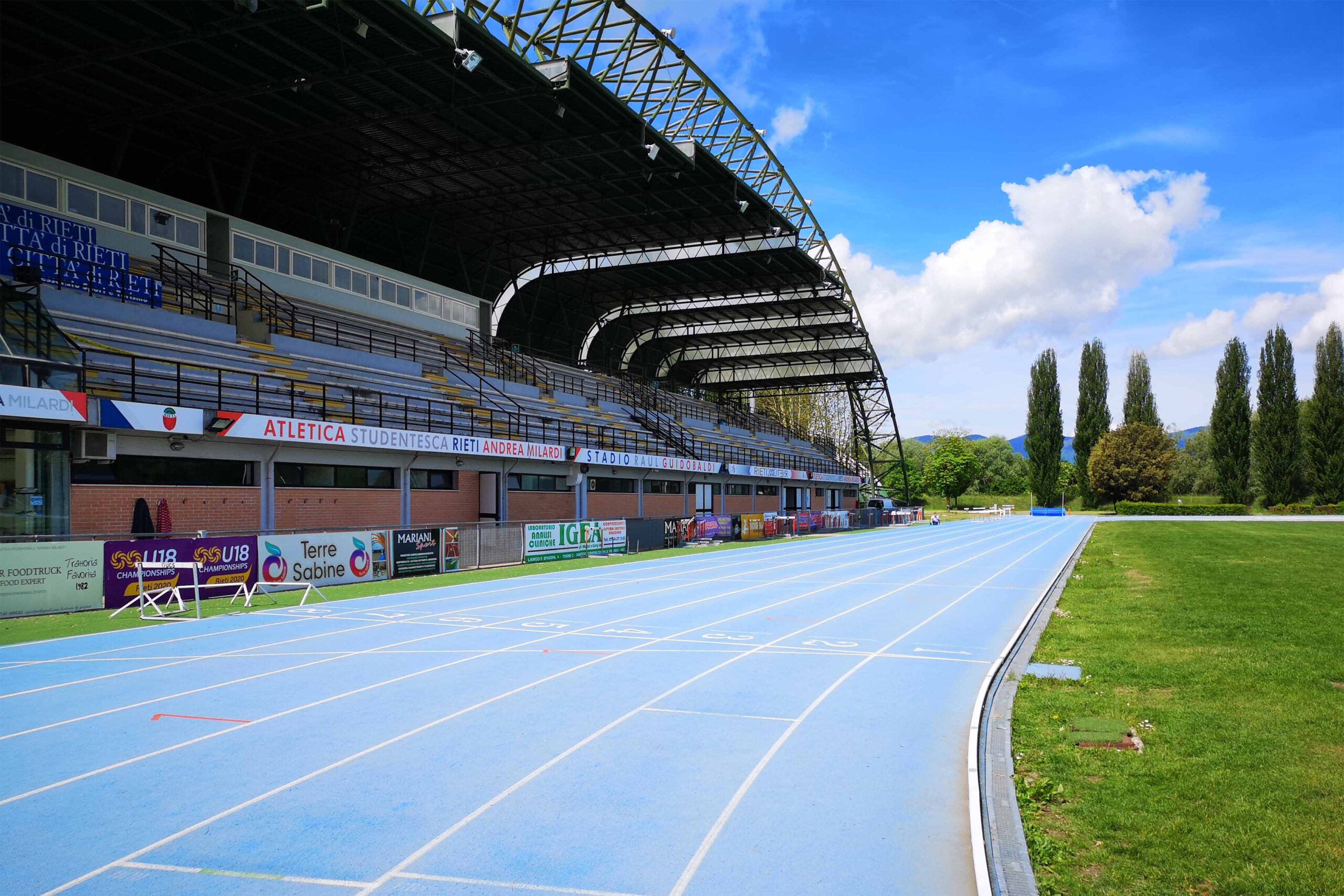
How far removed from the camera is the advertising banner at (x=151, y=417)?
17484 millimetres

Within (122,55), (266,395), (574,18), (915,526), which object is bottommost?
(915,526)

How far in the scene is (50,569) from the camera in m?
15.9

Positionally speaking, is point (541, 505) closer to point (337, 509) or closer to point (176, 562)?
point (337, 509)

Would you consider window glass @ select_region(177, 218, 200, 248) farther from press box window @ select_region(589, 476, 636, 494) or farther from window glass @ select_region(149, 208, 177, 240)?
press box window @ select_region(589, 476, 636, 494)

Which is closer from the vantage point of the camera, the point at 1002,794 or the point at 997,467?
the point at 1002,794

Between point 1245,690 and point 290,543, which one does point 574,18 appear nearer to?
point 290,543

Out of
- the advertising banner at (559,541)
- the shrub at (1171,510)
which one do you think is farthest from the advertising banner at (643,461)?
the shrub at (1171,510)

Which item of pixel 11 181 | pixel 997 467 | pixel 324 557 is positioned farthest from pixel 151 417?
pixel 997 467

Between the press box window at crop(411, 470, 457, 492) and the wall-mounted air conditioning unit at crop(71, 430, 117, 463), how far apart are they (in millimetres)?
9680

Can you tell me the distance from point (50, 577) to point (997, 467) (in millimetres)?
150132

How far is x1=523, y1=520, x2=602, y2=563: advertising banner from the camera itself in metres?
28.6

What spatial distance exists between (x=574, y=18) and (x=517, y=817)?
90.2ft

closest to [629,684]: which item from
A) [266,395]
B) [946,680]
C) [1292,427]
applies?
[946,680]

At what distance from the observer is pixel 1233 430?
252ft
